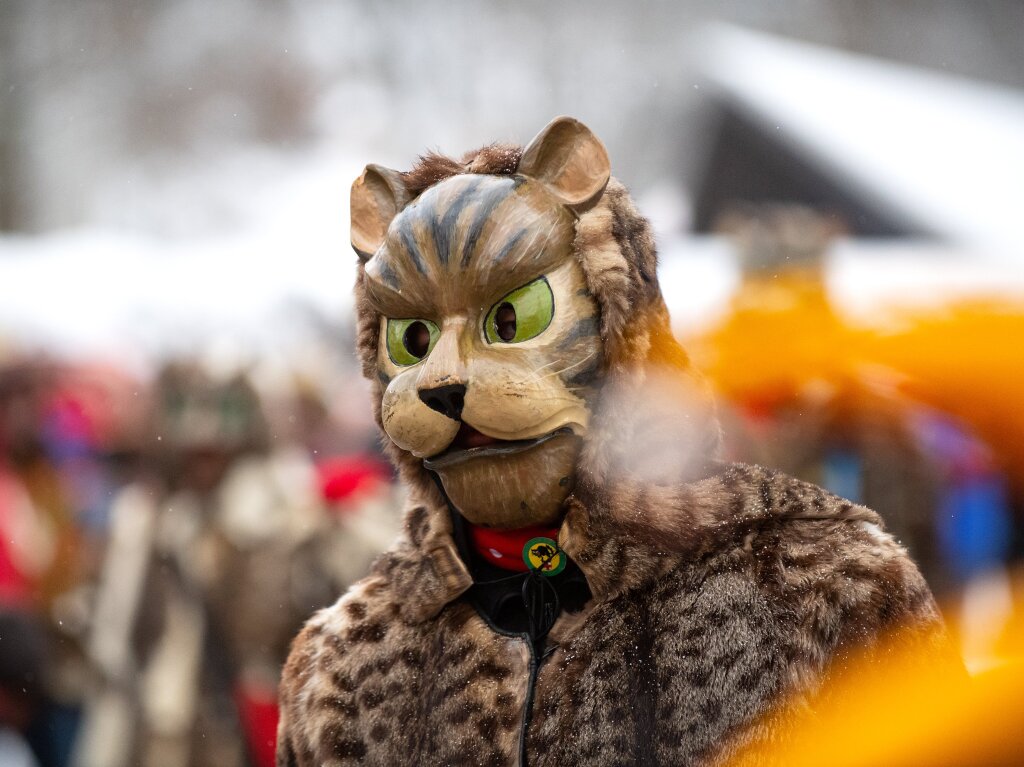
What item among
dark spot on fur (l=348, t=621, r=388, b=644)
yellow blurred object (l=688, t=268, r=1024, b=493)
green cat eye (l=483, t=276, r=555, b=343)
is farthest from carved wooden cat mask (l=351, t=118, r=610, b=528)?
yellow blurred object (l=688, t=268, r=1024, b=493)

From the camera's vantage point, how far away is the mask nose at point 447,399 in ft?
6.75

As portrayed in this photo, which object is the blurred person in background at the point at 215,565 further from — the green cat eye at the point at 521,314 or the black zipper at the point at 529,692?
the green cat eye at the point at 521,314

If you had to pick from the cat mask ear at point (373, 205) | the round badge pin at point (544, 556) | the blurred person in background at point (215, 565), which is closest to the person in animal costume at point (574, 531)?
the round badge pin at point (544, 556)

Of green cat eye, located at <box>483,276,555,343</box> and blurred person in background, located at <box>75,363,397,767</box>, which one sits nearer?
green cat eye, located at <box>483,276,555,343</box>

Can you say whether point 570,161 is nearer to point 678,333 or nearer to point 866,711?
point 866,711

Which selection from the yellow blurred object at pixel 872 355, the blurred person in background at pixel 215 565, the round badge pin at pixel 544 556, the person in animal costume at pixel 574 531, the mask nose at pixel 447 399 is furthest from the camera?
the blurred person in background at pixel 215 565

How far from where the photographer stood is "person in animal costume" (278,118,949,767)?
77.0 inches

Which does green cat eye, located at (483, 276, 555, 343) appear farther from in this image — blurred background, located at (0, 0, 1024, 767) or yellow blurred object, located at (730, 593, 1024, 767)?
yellow blurred object, located at (730, 593, 1024, 767)

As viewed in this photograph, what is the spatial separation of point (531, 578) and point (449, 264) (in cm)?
60

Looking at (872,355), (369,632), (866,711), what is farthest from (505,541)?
(872,355)

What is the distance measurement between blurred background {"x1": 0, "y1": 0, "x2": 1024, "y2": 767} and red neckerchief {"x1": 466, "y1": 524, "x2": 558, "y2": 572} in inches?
33.0

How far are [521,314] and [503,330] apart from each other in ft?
0.16

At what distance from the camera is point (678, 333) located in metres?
4.34

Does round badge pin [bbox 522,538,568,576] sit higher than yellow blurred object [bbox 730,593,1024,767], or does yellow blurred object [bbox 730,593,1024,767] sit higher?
round badge pin [bbox 522,538,568,576]
